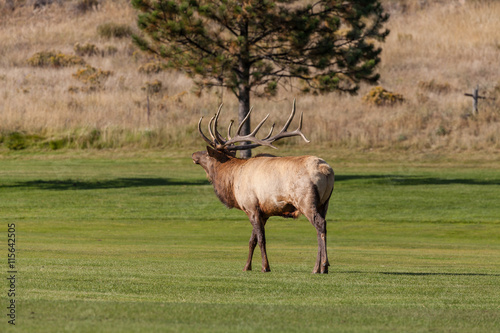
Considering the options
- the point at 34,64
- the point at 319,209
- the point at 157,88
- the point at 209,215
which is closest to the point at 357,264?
the point at 319,209

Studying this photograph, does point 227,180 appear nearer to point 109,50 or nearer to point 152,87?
point 152,87

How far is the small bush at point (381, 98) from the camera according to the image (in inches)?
2035

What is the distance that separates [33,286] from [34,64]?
2284 inches

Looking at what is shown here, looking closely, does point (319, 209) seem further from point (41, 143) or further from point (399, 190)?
point (41, 143)

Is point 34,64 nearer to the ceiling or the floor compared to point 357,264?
nearer to the ceiling

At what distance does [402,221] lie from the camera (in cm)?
2384

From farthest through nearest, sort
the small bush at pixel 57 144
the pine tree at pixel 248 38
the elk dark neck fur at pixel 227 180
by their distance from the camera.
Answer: the small bush at pixel 57 144, the pine tree at pixel 248 38, the elk dark neck fur at pixel 227 180

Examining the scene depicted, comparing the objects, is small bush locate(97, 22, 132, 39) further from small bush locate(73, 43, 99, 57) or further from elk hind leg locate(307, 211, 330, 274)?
elk hind leg locate(307, 211, 330, 274)

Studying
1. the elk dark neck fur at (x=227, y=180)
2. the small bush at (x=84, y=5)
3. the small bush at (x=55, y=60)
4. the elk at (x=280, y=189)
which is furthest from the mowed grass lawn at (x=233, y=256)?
the small bush at (x=84, y=5)

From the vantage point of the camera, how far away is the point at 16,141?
4550 centimetres

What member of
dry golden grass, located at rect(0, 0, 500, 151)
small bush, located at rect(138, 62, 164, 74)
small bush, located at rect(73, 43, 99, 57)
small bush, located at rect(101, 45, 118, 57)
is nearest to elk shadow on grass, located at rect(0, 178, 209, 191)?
dry golden grass, located at rect(0, 0, 500, 151)

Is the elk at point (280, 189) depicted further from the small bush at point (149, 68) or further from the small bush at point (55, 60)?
the small bush at point (55, 60)

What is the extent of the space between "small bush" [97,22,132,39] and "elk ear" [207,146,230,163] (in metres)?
62.3

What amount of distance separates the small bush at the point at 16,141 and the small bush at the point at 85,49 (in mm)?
22831
